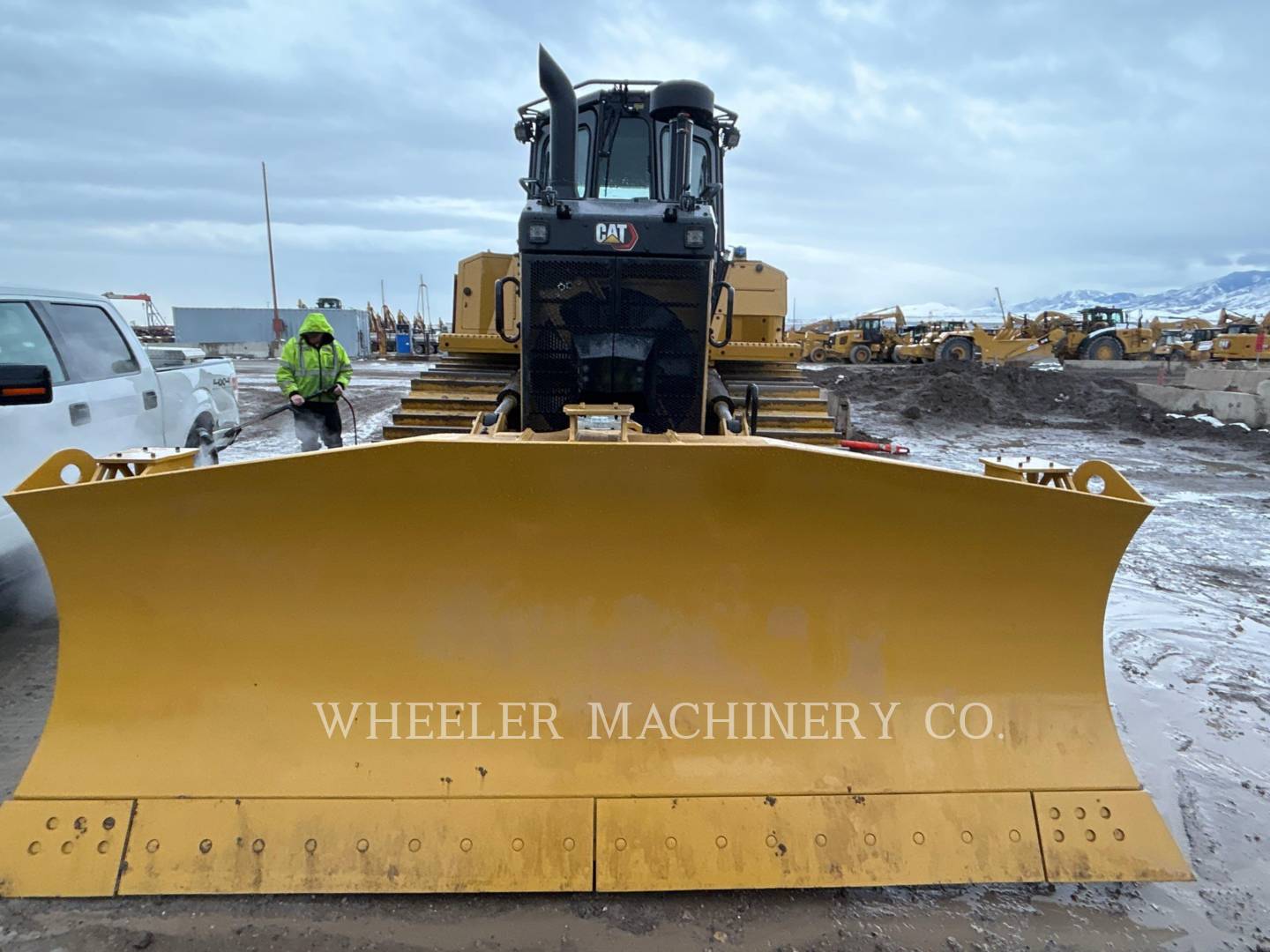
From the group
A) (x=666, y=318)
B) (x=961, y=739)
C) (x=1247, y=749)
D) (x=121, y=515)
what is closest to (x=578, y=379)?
(x=666, y=318)

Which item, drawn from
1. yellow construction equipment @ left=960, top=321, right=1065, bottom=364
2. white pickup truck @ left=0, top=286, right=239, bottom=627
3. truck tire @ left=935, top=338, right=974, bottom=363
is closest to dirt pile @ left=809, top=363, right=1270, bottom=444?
truck tire @ left=935, top=338, right=974, bottom=363

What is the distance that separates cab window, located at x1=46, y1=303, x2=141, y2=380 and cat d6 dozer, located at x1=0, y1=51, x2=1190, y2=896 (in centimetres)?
273

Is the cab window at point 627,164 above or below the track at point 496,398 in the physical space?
above

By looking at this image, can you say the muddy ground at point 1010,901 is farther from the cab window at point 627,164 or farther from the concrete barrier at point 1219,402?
the concrete barrier at point 1219,402

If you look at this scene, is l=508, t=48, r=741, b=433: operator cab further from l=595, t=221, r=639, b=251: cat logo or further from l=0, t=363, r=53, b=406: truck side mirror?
l=0, t=363, r=53, b=406: truck side mirror

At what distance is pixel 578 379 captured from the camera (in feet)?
13.1

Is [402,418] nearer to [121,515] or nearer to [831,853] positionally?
[121,515]

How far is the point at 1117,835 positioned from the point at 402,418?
4317 mm

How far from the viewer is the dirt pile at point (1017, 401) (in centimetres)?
1520

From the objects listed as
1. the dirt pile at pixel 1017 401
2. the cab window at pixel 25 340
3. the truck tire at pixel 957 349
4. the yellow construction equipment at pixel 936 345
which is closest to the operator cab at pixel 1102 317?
the yellow construction equipment at pixel 936 345

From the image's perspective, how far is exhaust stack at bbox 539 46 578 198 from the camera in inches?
155

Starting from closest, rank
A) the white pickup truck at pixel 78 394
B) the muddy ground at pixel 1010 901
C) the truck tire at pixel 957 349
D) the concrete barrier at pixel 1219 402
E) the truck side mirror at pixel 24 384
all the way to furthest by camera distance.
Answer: the muddy ground at pixel 1010 901 < the truck side mirror at pixel 24 384 < the white pickup truck at pixel 78 394 < the concrete barrier at pixel 1219 402 < the truck tire at pixel 957 349

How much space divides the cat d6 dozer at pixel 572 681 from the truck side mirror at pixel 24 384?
149 centimetres

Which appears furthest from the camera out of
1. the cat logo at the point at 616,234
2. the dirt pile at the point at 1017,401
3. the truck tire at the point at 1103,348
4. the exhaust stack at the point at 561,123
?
the truck tire at the point at 1103,348
